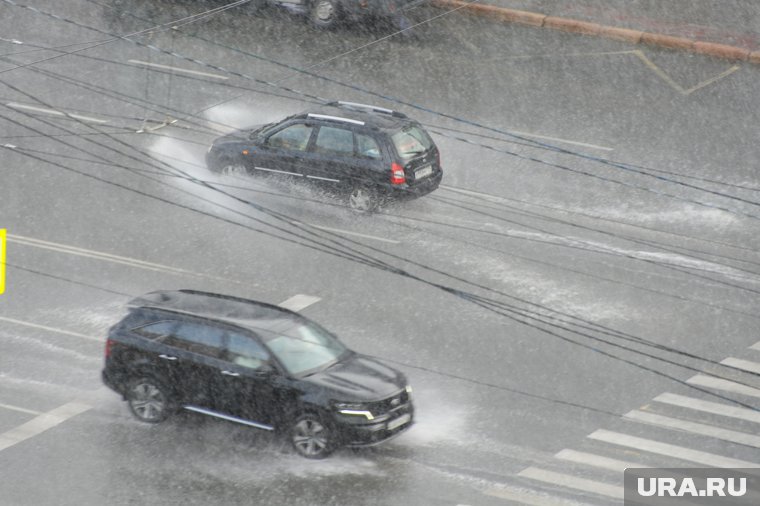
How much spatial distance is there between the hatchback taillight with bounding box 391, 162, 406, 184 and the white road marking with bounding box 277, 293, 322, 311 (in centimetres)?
320

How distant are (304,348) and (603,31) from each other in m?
14.4

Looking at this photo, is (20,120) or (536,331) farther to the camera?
(20,120)

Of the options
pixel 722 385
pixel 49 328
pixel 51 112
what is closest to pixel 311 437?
pixel 49 328

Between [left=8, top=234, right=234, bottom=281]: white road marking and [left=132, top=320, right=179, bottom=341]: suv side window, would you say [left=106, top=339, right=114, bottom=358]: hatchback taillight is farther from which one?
[left=8, top=234, right=234, bottom=281]: white road marking

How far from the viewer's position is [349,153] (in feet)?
78.1

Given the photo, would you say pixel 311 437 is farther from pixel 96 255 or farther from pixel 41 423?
pixel 96 255

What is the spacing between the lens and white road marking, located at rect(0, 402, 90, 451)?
17.5 metres

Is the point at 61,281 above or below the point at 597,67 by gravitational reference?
below

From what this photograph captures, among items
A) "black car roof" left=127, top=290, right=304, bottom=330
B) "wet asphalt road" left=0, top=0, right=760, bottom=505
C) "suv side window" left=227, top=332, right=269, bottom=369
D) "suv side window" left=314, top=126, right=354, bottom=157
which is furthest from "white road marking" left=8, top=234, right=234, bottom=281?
"suv side window" left=227, top=332, right=269, bottom=369

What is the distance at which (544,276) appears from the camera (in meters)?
21.8

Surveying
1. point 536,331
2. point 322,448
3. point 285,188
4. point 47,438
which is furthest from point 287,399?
point 285,188

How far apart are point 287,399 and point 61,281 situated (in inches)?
243

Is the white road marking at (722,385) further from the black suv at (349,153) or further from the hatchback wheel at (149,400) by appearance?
the hatchback wheel at (149,400)

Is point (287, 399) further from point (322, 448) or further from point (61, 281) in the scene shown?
point (61, 281)
